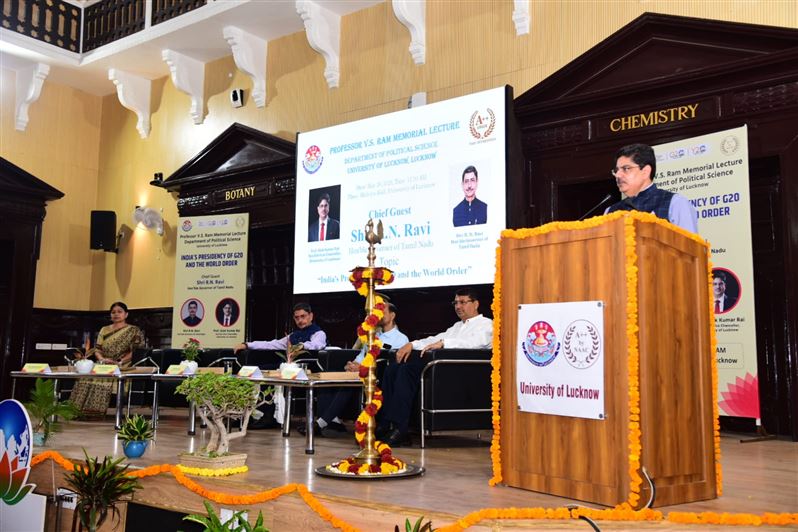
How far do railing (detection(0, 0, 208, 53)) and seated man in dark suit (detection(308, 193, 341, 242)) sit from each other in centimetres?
315

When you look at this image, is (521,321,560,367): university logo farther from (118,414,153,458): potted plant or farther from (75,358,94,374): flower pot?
(75,358,94,374): flower pot

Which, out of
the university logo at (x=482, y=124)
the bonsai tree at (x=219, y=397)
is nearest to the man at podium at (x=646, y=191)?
the bonsai tree at (x=219, y=397)

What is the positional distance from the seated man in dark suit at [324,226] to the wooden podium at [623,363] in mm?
4231

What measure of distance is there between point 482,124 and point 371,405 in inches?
134

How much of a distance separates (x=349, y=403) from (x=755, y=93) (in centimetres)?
371

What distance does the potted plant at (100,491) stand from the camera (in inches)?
144

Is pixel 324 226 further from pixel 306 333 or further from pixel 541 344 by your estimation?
pixel 541 344

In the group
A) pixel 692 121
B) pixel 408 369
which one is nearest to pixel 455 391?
pixel 408 369

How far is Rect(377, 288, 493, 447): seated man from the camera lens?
4.96 meters

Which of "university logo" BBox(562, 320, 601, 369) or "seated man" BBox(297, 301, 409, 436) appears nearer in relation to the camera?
"university logo" BBox(562, 320, 601, 369)

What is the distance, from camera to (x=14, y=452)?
12.5 ft

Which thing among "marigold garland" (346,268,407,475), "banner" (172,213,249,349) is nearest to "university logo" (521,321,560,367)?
"marigold garland" (346,268,407,475)

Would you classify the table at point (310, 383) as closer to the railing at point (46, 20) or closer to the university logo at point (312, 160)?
the university logo at point (312, 160)

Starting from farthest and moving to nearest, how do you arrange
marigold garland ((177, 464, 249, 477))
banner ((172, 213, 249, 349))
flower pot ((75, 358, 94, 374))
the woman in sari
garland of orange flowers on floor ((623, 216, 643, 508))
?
banner ((172, 213, 249, 349))
the woman in sari
flower pot ((75, 358, 94, 374))
marigold garland ((177, 464, 249, 477))
garland of orange flowers on floor ((623, 216, 643, 508))
